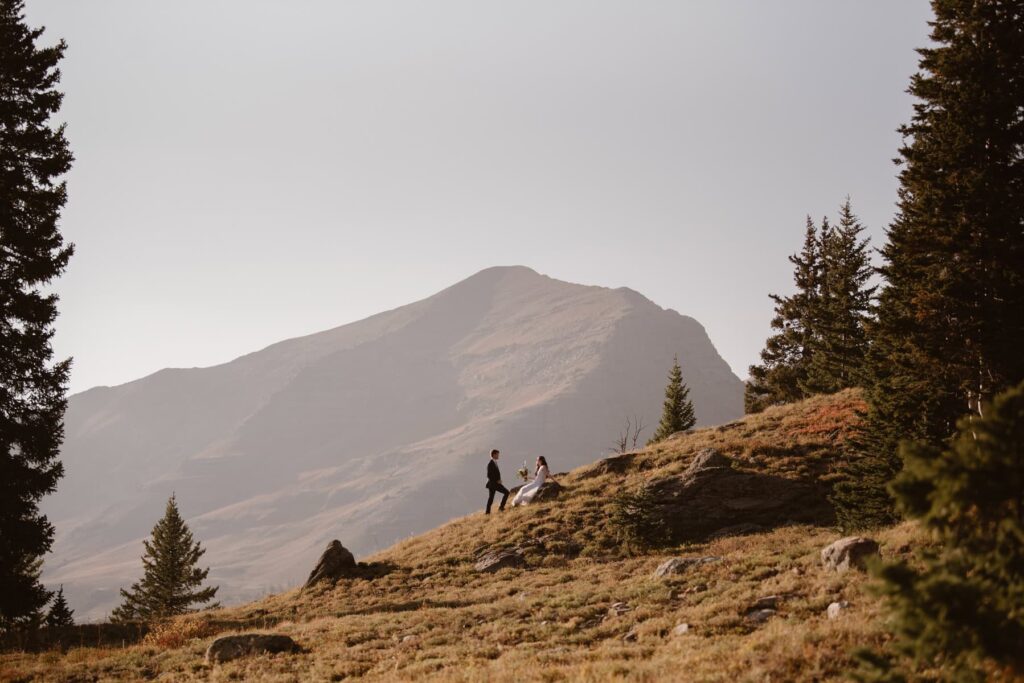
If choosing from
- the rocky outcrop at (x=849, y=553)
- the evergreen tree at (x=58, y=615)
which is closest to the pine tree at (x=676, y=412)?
the rocky outcrop at (x=849, y=553)

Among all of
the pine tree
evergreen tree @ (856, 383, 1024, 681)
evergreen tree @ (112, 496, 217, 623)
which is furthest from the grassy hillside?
evergreen tree @ (112, 496, 217, 623)

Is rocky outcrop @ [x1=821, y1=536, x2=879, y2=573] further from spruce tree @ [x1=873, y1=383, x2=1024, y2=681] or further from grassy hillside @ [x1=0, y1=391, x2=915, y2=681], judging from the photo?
spruce tree @ [x1=873, y1=383, x2=1024, y2=681]

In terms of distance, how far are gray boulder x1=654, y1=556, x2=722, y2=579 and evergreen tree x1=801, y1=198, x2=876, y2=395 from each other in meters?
26.7

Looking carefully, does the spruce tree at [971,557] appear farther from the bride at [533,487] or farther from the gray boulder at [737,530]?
the bride at [533,487]

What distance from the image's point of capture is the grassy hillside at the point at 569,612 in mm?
8977

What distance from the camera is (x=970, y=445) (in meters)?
5.05

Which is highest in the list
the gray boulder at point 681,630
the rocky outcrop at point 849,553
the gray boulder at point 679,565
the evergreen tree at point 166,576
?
the rocky outcrop at point 849,553

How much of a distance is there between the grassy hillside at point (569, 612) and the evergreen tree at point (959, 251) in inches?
144

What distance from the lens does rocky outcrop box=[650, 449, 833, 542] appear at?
20141mm

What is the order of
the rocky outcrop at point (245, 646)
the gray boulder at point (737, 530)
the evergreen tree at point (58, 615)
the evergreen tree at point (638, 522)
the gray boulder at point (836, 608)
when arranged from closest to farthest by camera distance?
the gray boulder at point (836, 608) → the rocky outcrop at point (245, 646) → the gray boulder at point (737, 530) → the evergreen tree at point (638, 522) → the evergreen tree at point (58, 615)

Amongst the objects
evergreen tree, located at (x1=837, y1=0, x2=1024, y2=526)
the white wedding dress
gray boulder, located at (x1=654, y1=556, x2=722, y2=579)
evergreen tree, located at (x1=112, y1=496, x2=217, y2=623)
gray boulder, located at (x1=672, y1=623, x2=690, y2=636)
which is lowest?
evergreen tree, located at (x1=112, y1=496, x2=217, y2=623)

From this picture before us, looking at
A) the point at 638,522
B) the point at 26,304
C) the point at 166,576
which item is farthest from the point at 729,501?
the point at 166,576

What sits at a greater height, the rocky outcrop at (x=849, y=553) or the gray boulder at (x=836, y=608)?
the rocky outcrop at (x=849, y=553)

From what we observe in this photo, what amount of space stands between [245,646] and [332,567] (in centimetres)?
945
